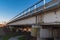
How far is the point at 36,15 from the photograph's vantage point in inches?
458

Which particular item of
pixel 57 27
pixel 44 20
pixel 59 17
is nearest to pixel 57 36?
pixel 57 27

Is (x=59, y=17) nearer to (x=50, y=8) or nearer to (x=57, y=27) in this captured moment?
(x=50, y=8)

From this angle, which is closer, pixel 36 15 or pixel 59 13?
pixel 59 13

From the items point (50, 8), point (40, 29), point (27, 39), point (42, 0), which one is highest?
point (42, 0)

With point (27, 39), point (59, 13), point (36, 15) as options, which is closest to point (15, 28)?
point (27, 39)

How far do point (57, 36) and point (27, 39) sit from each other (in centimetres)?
467

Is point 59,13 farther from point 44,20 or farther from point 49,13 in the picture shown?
point 44,20

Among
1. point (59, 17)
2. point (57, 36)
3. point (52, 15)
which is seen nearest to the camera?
point (59, 17)

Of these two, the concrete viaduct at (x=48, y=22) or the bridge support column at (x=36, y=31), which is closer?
the concrete viaduct at (x=48, y=22)

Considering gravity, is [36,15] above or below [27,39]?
above

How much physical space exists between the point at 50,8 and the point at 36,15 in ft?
8.97

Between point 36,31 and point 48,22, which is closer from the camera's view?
point 48,22

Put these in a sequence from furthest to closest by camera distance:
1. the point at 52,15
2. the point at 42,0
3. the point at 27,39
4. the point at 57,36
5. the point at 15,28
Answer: the point at 15,28 < the point at 27,39 < the point at 42,0 < the point at 57,36 < the point at 52,15

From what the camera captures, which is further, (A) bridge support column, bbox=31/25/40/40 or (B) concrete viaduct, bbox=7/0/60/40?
(A) bridge support column, bbox=31/25/40/40
